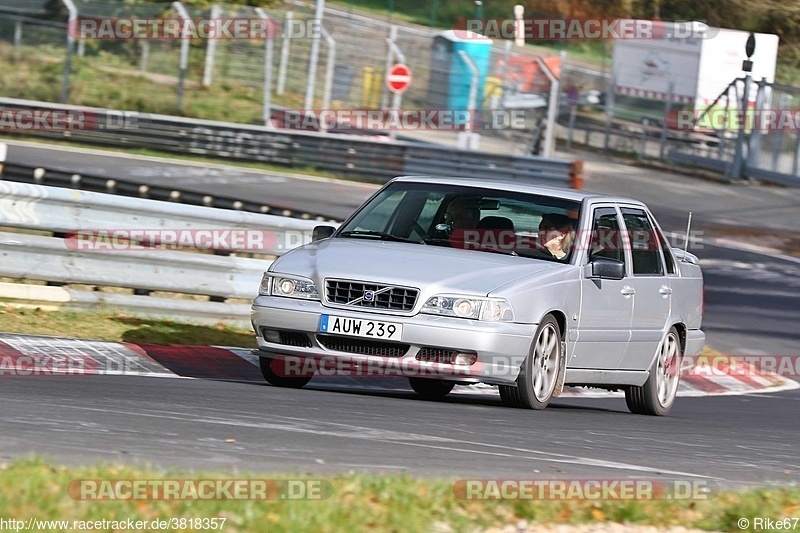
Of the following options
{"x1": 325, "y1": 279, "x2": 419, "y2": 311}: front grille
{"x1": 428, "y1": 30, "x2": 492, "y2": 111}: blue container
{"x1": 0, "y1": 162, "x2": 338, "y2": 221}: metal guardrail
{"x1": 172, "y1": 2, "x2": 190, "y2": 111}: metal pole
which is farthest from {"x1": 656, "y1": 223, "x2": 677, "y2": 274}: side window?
{"x1": 428, "y1": 30, "x2": 492, "y2": 111}: blue container

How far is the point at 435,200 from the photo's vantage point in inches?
388

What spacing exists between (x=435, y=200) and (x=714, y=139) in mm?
27808

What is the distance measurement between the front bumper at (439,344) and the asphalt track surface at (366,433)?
248mm

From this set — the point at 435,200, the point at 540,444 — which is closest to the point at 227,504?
the point at 540,444

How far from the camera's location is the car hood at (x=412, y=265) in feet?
28.1

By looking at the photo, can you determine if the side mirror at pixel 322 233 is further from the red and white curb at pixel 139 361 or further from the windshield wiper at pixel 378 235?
the red and white curb at pixel 139 361

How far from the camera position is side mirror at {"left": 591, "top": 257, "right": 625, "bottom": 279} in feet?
31.1

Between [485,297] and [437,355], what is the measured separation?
47cm

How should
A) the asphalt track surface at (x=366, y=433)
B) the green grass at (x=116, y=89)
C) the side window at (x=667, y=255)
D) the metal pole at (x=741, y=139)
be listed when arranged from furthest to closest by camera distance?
the metal pole at (x=741, y=139), the green grass at (x=116, y=89), the side window at (x=667, y=255), the asphalt track surface at (x=366, y=433)

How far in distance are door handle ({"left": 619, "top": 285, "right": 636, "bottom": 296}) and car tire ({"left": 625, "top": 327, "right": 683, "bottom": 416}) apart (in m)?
0.67

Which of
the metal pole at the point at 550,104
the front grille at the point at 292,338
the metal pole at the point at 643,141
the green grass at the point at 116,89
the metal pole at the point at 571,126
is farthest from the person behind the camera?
the metal pole at the point at 571,126

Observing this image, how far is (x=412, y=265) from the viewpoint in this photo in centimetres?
876

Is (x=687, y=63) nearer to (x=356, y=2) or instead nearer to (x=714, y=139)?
(x=714, y=139)

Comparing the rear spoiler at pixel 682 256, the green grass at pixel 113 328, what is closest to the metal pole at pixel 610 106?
the rear spoiler at pixel 682 256
